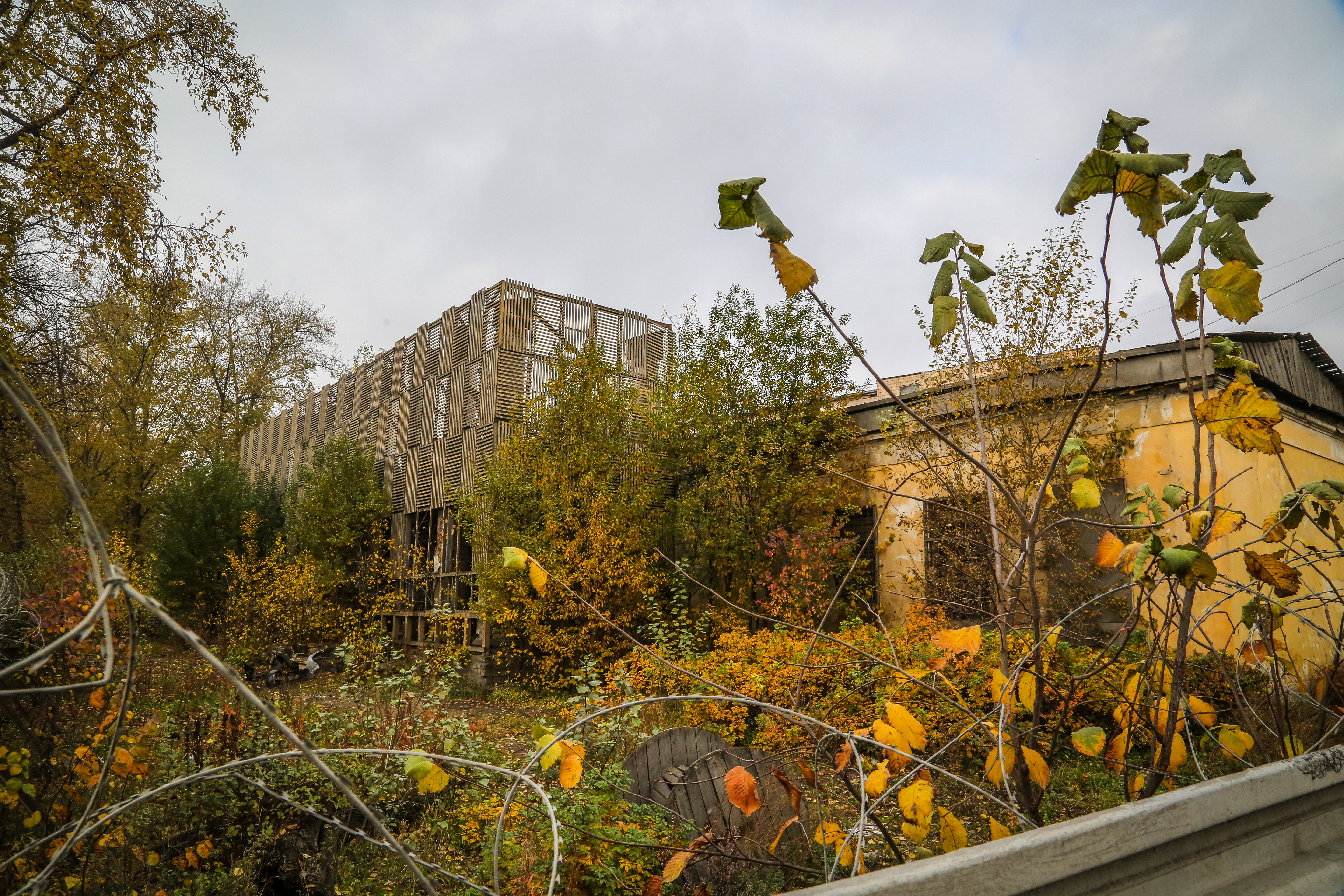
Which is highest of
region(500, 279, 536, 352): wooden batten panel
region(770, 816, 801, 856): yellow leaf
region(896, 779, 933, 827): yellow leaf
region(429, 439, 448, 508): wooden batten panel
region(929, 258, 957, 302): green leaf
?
region(500, 279, 536, 352): wooden batten panel

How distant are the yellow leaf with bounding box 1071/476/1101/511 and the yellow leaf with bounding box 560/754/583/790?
1.90m

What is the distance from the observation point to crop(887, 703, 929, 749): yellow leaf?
244 cm

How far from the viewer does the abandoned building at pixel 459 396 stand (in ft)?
47.6

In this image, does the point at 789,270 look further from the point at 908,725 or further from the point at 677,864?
the point at 677,864

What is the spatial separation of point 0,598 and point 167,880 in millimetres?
2057

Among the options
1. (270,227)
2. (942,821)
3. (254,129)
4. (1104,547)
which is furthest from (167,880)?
(254,129)

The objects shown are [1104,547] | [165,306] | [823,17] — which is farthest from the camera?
[165,306]

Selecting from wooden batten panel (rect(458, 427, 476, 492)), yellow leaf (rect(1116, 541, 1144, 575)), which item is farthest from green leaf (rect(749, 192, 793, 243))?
wooden batten panel (rect(458, 427, 476, 492))

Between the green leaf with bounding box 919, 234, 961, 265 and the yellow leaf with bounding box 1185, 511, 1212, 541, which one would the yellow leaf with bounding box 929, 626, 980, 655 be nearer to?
the yellow leaf with bounding box 1185, 511, 1212, 541

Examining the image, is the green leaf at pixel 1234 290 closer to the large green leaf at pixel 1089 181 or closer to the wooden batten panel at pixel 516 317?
the large green leaf at pixel 1089 181

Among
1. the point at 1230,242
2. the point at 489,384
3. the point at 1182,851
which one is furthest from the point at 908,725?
the point at 489,384

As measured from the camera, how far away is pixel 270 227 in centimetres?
920

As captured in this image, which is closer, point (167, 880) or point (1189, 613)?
point (1189, 613)

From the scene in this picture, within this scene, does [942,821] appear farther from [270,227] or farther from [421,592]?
[421,592]
